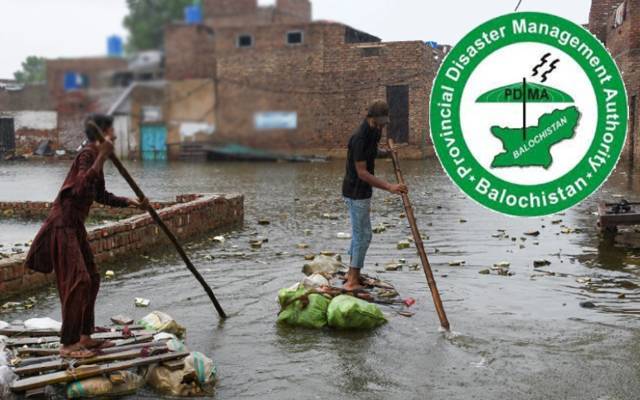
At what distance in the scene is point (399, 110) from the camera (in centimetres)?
2052

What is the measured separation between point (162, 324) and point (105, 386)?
1.08 meters

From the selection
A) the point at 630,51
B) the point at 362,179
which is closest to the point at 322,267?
the point at 362,179

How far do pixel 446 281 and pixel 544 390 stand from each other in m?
2.96

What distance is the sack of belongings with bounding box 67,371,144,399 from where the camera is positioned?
4250 mm

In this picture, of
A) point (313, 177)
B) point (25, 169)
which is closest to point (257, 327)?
point (313, 177)

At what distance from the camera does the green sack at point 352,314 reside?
5551 millimetres

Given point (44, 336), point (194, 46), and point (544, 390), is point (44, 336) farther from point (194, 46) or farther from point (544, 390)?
point (544, 390)

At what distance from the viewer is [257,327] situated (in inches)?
226

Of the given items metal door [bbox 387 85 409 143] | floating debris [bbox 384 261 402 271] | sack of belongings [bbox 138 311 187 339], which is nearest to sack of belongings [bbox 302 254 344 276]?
floating debris [bbox 384 261 402 271]

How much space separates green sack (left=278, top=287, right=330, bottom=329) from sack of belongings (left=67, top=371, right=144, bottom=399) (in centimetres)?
162

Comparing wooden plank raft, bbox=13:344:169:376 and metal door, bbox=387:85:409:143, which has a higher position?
metal door, bbox=387:85:409:143

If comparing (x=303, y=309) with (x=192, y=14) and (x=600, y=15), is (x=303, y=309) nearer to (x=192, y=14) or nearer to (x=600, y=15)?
(x=192, y=14)

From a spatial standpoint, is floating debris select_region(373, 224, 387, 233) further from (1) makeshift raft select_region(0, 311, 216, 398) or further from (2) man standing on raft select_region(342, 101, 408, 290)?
(1) makeshift raft select_region(0, 311, 216, 398)

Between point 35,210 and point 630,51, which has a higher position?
point 630,51
